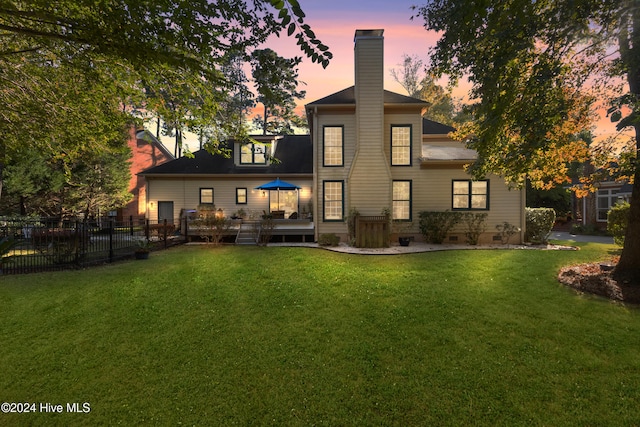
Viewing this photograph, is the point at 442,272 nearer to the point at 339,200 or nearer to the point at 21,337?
the point at 339,200

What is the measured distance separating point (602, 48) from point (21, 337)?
15418 mm

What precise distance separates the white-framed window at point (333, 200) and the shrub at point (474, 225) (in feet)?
20.9

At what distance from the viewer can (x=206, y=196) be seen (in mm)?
20266

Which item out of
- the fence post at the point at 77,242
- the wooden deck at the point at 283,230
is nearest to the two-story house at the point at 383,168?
the wooden deck at the point at 283,230

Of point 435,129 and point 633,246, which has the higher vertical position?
point 435,129

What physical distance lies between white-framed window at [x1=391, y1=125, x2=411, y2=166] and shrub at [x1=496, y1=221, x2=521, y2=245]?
225 inches

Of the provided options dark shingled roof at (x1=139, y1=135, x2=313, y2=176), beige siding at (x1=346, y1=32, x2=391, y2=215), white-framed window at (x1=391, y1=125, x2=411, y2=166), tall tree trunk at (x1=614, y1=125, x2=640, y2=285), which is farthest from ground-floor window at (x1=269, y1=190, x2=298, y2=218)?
tall tree trunk at (x1=614, y1=125, x2=640, y2=285)

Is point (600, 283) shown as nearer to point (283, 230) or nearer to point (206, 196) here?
point (283, 230)

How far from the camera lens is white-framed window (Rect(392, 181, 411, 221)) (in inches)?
587

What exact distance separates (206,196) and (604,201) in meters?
31.9

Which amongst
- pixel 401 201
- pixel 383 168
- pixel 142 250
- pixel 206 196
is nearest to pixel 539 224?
pixel 401 201

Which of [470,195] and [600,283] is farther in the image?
[470,195]

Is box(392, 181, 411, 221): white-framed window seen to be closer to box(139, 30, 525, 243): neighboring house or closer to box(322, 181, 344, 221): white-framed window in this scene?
box(139, 30, 525, 243): neighboring house

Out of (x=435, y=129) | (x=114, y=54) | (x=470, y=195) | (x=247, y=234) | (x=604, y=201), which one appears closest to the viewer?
(x=114, y=54)
